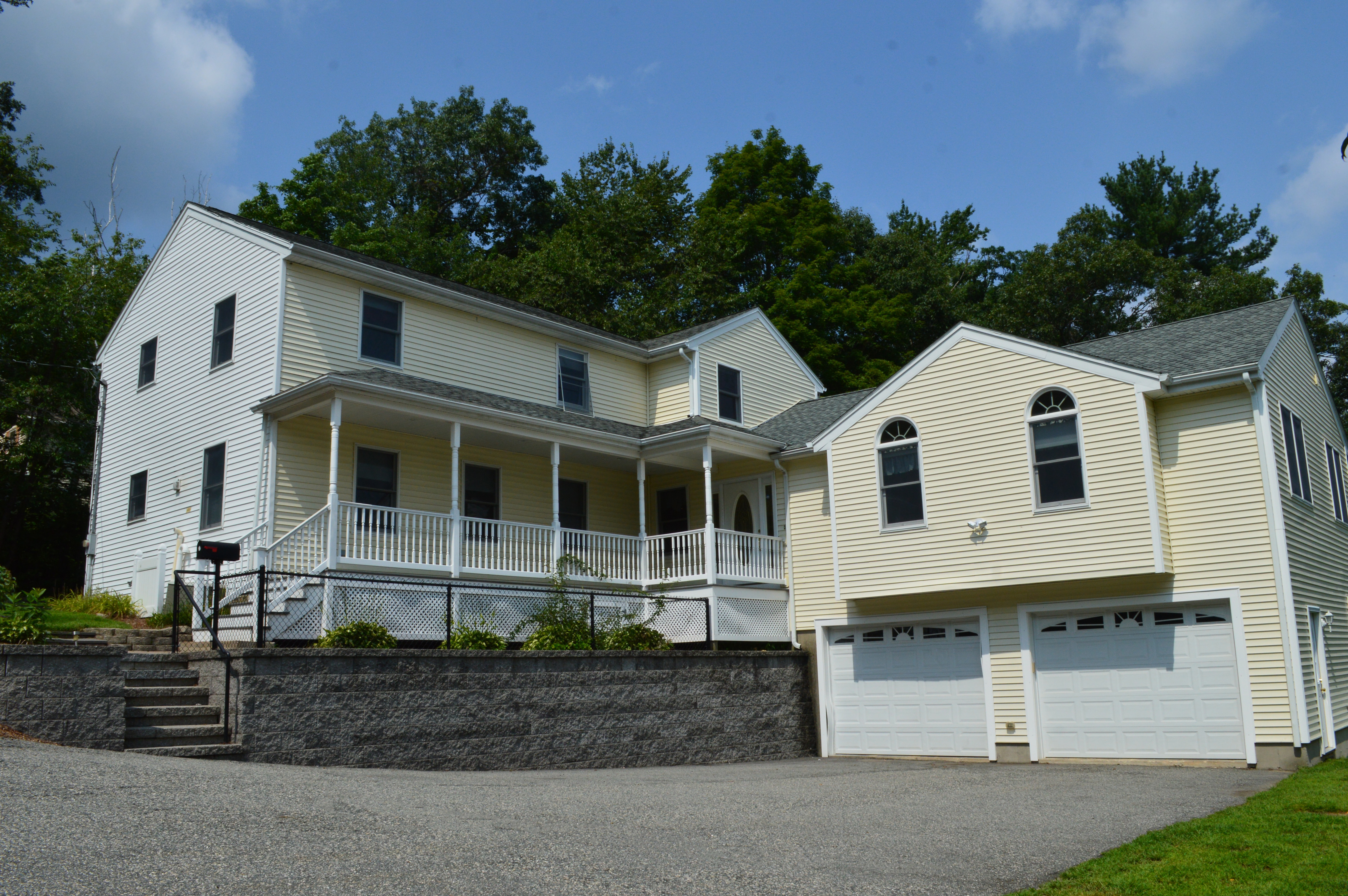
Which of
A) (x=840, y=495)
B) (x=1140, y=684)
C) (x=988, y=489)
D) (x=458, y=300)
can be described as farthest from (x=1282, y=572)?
(x=458, y=300)

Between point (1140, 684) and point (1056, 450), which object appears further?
point (1056, 450)

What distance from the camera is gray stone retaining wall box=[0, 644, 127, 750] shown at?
31.2 feet

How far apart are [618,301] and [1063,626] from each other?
2209 cm

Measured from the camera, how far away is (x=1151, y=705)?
48.2 ft

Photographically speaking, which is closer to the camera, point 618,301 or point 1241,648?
point 1241,648

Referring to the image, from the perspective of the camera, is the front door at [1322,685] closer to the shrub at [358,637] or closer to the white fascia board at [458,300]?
the shrub at [358,637]

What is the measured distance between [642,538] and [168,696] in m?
9.56

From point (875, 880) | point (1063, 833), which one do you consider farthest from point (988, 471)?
point (875, 880)

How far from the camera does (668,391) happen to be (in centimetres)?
2322

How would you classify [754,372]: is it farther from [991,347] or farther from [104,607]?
[104,607]

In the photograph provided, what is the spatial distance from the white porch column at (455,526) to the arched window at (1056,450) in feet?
29.0

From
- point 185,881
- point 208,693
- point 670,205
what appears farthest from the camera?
point 670,205

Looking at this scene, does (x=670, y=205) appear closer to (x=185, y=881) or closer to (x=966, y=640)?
(x=966, y=640)

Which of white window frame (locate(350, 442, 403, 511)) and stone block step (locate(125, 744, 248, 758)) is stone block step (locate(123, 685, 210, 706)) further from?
white window frame (locate(350, 442, 403, 511))
